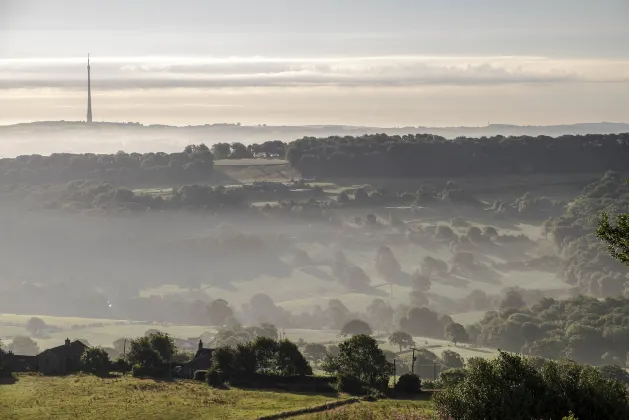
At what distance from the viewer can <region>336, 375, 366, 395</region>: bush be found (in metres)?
78.2

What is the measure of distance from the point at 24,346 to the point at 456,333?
7921cm

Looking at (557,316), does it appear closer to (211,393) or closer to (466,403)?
(211,393)

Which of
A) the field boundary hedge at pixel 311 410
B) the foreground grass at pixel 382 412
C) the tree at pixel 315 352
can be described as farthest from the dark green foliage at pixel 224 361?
the tree at pixel 315 352

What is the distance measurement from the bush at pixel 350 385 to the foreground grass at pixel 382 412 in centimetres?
614

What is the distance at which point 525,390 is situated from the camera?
2092 inches

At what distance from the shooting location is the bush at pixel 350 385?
257ft

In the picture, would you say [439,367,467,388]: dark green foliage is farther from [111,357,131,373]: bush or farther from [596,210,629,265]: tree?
[111,357,131,373]: bush

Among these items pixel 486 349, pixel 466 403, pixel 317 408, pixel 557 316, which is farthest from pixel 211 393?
pixel 557 316

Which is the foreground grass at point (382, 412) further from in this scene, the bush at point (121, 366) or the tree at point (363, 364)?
the bush at point (121, 366)

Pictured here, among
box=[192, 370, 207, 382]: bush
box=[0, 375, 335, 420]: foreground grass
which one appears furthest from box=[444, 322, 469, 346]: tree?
box=[0, 375, 335, 420]: foreground grass

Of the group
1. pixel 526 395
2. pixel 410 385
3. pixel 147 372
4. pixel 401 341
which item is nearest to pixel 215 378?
pixel 147 372

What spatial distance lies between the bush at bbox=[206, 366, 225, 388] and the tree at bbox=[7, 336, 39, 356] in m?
95.4

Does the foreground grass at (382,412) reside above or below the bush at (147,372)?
above

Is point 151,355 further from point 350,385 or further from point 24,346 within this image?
point 24,346
